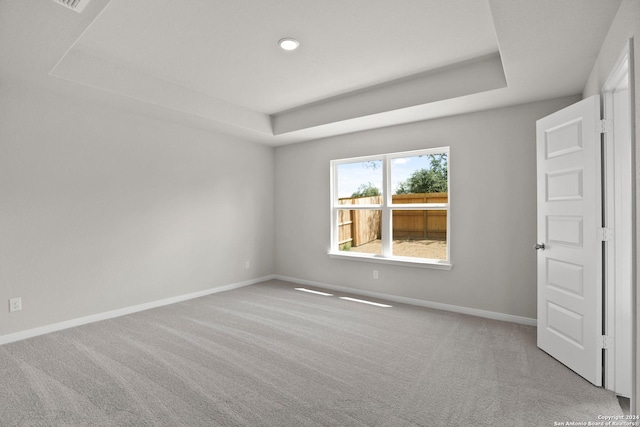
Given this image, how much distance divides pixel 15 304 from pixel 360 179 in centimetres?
427

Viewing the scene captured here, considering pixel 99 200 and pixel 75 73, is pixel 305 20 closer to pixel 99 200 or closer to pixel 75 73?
pixel 75 73

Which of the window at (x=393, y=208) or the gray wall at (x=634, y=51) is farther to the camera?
the window at (x=393, y=208)

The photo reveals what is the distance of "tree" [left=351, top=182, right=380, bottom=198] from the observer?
16.0 ft

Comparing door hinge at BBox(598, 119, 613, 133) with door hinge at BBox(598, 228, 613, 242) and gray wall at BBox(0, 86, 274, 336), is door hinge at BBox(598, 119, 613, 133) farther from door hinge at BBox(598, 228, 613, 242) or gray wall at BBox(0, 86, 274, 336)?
gray wall at BBox(0, 86, 274, 336)

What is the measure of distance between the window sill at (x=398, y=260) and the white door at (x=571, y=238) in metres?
1.27

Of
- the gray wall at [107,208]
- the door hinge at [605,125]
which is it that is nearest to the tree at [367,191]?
the gray wall at [107,208]

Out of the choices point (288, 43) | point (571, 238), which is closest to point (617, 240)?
point (571, 238)

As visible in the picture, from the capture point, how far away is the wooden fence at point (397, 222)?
4301 mm

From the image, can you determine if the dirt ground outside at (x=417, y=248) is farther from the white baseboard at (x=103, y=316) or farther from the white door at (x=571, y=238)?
the white baseboard at (x=103, y=316)

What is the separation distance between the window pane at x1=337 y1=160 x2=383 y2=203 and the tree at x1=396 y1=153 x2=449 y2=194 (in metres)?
0.46

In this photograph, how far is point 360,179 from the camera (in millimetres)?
5023

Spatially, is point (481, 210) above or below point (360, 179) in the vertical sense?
below

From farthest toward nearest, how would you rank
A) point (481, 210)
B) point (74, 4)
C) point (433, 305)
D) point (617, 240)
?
point (433, 305) < point (481, 210) < point (617, 240) < point (74, 4)

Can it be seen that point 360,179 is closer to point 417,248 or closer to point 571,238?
point 417,248
